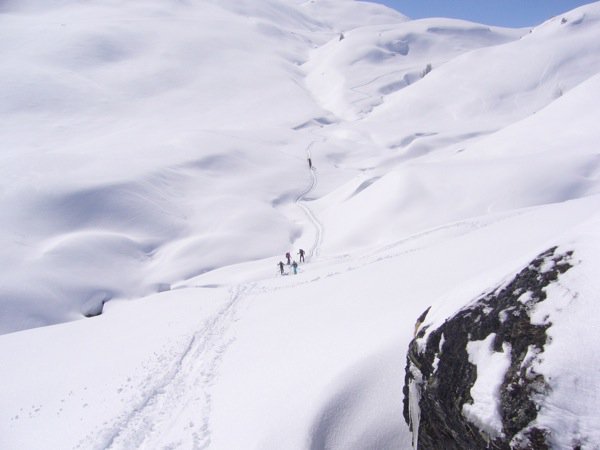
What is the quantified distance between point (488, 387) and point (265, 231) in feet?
95.1

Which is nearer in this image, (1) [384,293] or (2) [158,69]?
(1) [384,293]

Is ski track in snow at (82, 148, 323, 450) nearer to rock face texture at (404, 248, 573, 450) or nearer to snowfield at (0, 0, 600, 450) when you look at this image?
snowfield at (0, 0, 600, 450)

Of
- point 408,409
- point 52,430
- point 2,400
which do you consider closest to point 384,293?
point 408,409

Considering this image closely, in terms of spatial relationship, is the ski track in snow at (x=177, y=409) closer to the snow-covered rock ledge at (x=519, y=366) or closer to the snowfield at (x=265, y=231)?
the snowfield at (x=265, y=231)

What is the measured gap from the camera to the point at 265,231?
33.6 meters

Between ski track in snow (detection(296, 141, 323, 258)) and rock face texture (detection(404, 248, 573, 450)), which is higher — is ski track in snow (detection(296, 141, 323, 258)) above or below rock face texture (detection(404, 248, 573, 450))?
above

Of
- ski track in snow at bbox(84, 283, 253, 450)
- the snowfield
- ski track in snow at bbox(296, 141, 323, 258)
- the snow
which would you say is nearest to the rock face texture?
the snow

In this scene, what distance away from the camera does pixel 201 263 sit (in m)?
29.0

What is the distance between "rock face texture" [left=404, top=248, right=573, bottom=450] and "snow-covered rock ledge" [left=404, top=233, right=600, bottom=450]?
0.04ft

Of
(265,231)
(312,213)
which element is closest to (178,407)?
(265,231)

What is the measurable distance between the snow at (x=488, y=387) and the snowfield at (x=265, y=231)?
53mm

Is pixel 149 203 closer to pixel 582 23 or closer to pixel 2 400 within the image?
pixel 2 400

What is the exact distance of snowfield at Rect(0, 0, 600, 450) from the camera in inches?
324

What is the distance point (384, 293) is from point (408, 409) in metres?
5.49
